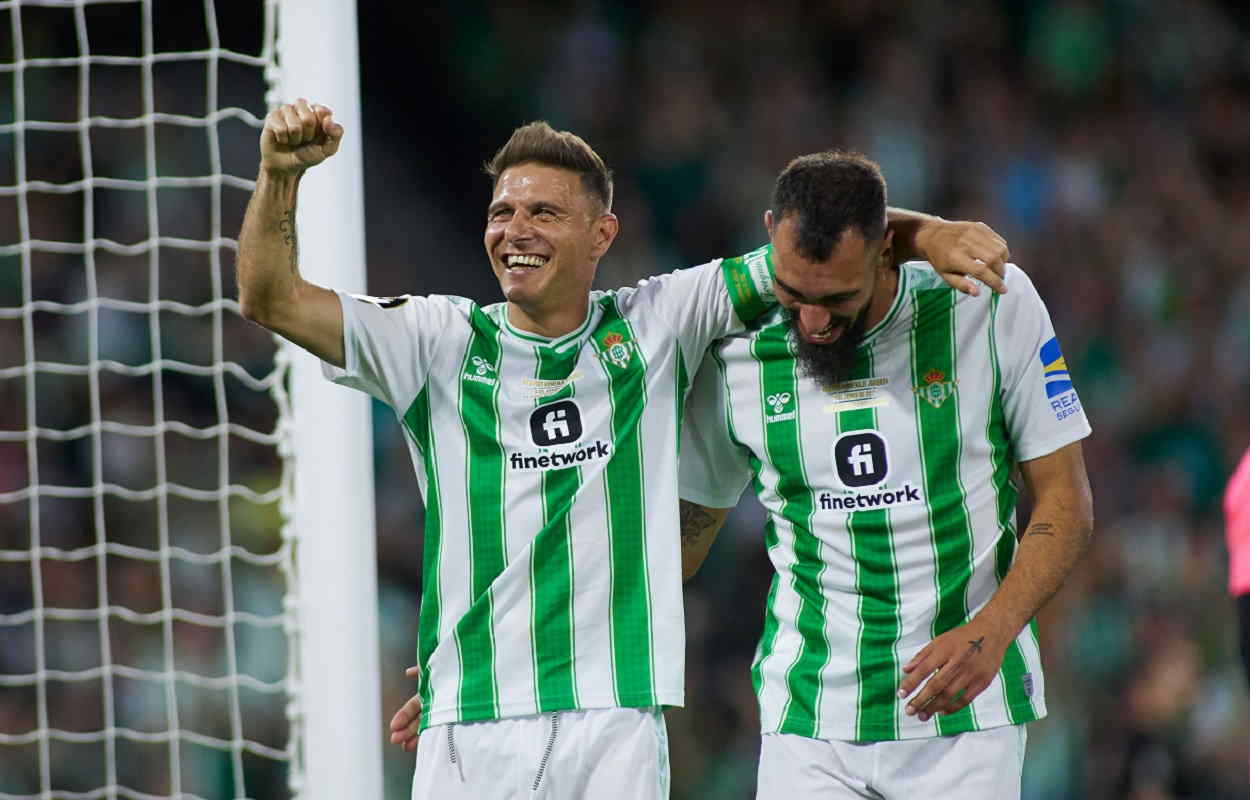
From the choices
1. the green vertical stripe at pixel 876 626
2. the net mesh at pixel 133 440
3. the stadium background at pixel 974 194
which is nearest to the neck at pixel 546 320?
the green vertical stripe at pixel 876 626

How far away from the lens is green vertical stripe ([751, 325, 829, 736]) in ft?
9.30

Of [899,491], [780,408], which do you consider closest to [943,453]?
[899,491]

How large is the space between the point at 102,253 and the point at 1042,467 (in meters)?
4.50

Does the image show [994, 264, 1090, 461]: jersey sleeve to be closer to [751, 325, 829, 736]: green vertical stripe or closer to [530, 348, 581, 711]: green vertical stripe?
[751, 325, 829, 736]: green vertical stripe

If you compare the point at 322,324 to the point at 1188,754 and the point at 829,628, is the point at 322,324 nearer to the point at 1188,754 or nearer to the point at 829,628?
the point at 829,628

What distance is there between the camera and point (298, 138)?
267cm

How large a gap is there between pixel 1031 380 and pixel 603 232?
0.88 m

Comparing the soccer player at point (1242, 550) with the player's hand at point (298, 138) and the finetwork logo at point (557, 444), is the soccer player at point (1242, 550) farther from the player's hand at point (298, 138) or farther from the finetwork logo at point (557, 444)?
the player's hand at point (298, 138)

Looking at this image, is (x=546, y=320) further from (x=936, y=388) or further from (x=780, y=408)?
(x=936, y=388)

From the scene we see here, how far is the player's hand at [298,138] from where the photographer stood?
2.66 metres

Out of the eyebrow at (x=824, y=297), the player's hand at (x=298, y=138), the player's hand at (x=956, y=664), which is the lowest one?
the player's hand at (x=956, y=664)

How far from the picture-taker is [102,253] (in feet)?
20.4

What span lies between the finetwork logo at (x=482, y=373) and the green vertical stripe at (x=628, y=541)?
21 cm

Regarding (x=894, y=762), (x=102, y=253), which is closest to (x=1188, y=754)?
(x=894, y=762)
